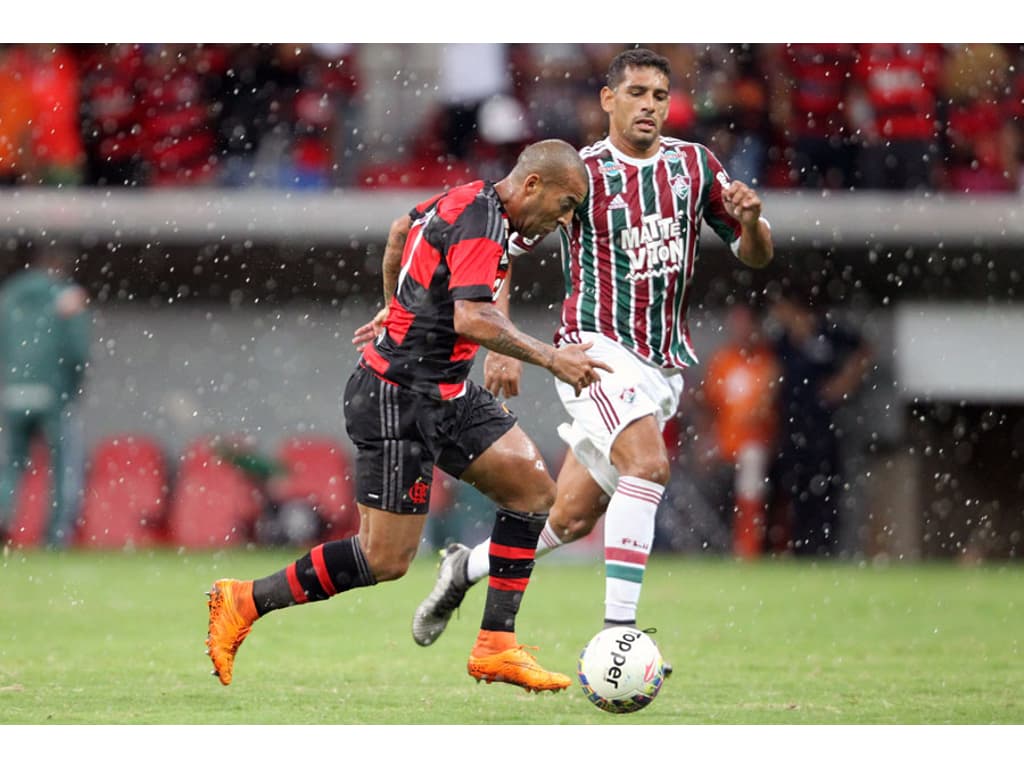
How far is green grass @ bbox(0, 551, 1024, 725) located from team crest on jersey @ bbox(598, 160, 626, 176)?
2072 mm

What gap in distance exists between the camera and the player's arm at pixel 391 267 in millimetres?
6062

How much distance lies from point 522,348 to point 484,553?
1.43 metres

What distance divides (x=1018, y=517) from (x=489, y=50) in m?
6.14

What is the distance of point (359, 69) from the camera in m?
15.0

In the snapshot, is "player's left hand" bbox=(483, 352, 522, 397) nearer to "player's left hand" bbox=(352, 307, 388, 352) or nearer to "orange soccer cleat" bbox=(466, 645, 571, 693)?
"player's left hand" bbox=(352, 307, 388, 352)

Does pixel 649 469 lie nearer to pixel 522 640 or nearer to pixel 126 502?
pixel 522 640

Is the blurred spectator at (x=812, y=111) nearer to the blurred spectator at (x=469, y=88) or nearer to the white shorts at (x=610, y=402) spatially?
the blurred spectator at (x=469, y=88)

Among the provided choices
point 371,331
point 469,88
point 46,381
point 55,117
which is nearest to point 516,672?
point 371,331

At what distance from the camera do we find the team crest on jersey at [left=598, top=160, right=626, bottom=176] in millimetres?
6602

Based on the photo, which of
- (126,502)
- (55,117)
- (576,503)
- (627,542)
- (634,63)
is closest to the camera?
(627,542)

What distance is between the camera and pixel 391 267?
20.2 feet

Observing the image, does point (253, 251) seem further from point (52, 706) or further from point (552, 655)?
point (52, 706)
